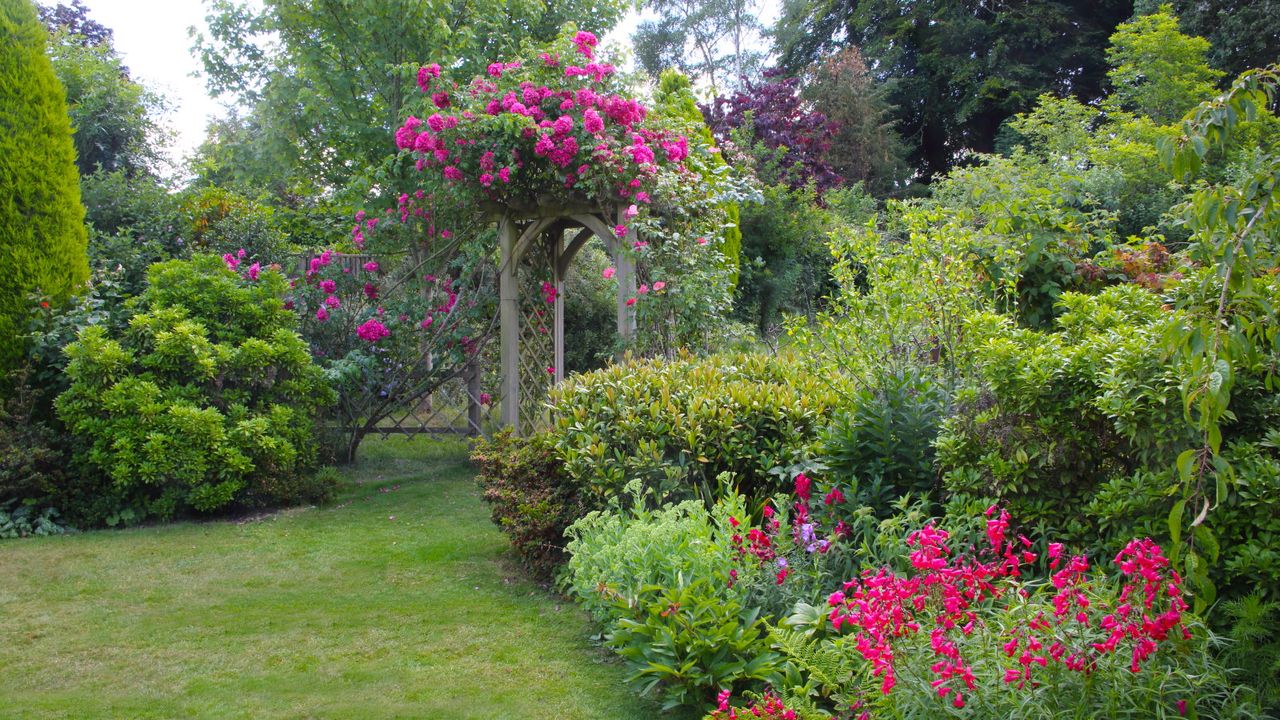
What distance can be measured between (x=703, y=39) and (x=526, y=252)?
2198 centimetres

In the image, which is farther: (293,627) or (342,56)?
(342,56)

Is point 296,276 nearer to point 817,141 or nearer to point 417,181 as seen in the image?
point 417,181

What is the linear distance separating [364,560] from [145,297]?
9.29 ft

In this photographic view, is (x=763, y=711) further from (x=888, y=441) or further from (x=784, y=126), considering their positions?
(x=784, y=126)

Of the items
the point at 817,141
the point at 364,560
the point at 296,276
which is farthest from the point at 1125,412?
the point at 817,141

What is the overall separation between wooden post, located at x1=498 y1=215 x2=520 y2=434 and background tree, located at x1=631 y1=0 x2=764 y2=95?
815 inches

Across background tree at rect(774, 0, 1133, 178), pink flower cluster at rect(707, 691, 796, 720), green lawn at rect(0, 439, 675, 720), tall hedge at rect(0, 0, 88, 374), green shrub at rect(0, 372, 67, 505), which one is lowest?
green lawn at rect(0, 439, 675, 720)

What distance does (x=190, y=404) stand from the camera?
5.66 meters

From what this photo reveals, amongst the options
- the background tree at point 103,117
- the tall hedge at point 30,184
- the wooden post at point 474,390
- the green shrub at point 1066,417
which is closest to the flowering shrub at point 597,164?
the wooden post at point 474,390

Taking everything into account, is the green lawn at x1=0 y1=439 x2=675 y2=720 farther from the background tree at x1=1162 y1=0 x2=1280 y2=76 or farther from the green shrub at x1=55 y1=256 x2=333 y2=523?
the background tree at x1=1162 y1=0 x2=1280 y2=76

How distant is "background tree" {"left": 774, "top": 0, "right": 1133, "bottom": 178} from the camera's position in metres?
17.6

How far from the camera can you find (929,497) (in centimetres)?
348

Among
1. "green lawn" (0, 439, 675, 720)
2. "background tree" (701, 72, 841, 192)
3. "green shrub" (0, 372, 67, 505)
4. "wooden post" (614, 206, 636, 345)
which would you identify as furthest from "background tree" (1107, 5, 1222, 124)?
"green shrub" (0, 372, 67, 505)

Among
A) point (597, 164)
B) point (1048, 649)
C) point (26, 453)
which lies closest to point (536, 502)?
point (1048, 649)
